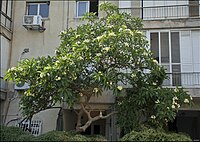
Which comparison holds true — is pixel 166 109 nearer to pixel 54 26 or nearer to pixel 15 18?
pixel 54 26

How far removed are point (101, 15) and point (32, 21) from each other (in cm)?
363

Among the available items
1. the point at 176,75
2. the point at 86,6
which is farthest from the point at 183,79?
the point at 86,6

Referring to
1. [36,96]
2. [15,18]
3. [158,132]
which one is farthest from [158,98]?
[15,18]

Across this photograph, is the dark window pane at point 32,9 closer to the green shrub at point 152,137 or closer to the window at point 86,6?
the window at point 86,6

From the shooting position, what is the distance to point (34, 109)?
39.8 ft

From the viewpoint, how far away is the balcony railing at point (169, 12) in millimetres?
14734

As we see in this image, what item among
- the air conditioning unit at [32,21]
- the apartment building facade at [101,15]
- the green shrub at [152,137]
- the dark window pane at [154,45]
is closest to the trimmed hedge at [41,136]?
the green shrub at [152,137]

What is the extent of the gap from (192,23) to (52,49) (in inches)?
283

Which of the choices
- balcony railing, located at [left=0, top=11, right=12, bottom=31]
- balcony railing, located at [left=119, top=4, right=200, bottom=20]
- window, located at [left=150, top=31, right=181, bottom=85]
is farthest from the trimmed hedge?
balcony railing, located at [left=119, top=4, right=200, bottom=20]

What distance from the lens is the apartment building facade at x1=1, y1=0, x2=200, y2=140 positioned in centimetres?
1390

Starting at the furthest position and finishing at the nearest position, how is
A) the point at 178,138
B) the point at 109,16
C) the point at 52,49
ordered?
the point at 52,49, the point at 109,16, the point at 178,138

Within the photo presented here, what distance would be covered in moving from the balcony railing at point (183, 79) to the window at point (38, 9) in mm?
7585

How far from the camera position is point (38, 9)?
16.6 meters

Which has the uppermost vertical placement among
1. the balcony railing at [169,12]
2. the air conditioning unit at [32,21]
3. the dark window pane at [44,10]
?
the dark window pane at [44,10]
